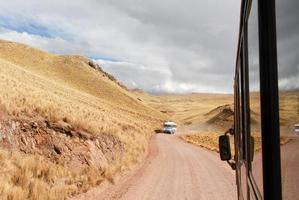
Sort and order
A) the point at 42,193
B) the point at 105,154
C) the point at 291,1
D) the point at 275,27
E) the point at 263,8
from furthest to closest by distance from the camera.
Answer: the point at 105,154 → the point at 42,193 → the point at 263,8 → the point at 275,27 → the point at 291,1

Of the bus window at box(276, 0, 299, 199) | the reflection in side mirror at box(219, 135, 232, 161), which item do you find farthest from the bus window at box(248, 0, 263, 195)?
the reflection in side mirror at box(219, 135, 232, 161)

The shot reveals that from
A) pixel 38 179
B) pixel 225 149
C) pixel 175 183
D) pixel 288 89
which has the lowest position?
pixel 175 183

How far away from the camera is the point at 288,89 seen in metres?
2.01

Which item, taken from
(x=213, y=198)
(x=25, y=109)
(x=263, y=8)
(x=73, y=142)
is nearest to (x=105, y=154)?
(x=73, y=142)

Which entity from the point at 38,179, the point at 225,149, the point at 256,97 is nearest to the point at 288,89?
the point at 256,97

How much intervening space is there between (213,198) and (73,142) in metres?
7.89

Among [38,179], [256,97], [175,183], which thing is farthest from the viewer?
[175,183]

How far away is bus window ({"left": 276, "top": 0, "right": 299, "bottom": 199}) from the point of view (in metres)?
1.86

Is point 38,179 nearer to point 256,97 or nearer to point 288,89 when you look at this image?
point 256,97

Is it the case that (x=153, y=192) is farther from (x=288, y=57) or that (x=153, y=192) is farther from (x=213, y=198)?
(x=288, y=57)

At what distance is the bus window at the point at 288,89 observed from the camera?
1858mm

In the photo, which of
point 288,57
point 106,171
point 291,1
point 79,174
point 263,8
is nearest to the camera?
point 291,1

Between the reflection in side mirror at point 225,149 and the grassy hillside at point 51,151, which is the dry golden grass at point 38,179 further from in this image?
the reflection in side mirror at point 225,149

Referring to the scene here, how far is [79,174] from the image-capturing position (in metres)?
18.1
